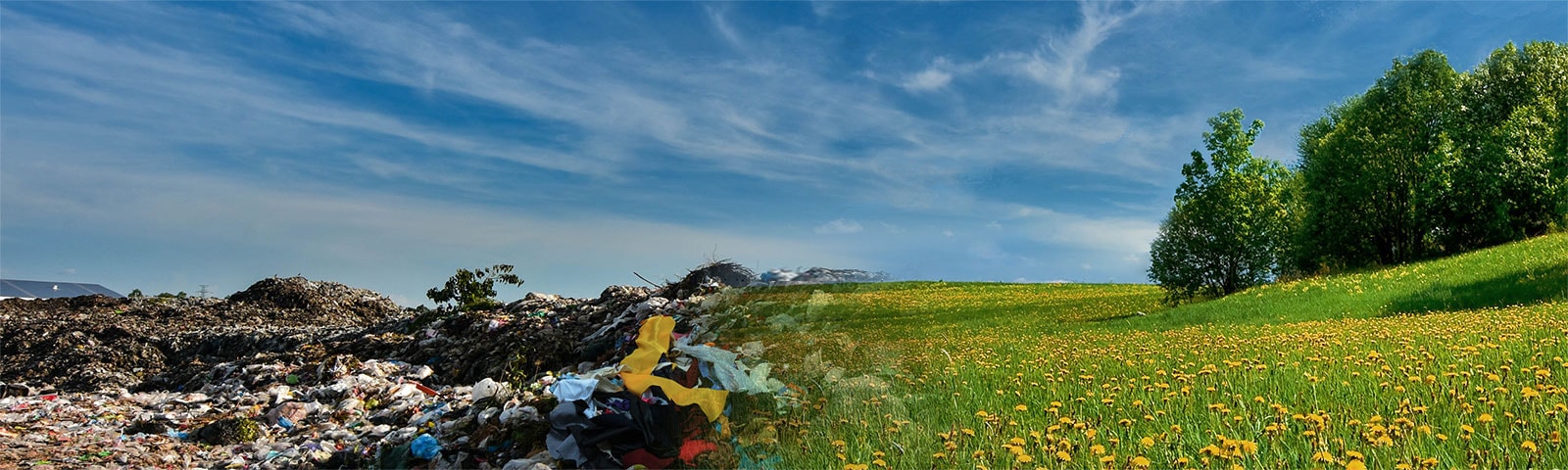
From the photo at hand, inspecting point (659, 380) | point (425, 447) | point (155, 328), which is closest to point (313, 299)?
point (155, 328)

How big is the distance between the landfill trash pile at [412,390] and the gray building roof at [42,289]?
9740 mm

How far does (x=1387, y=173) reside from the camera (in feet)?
80.3

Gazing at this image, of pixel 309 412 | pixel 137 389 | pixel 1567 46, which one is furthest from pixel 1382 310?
pixel 1567 46

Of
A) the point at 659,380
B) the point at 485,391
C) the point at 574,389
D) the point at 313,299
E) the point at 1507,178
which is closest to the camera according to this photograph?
the point at 659,380

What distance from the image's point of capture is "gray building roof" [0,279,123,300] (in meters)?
25.3

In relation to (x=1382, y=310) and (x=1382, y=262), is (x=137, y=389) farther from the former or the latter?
(x=1382, y=262)

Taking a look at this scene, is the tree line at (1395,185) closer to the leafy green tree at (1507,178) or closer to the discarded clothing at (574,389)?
the leafy green tree at (1507,178)

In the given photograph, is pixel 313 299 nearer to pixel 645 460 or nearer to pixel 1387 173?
pixel 645 460

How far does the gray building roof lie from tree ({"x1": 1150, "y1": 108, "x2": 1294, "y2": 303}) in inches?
1118

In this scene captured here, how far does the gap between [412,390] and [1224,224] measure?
19.2m

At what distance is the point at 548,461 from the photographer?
16.0 ft

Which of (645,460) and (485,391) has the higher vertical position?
(485,391)

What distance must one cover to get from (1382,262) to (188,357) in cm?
2935

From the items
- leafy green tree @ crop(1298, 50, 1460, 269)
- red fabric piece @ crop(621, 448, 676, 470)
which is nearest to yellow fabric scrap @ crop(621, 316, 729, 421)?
red fabric piece @ crop(621, 448, 676, 470)
